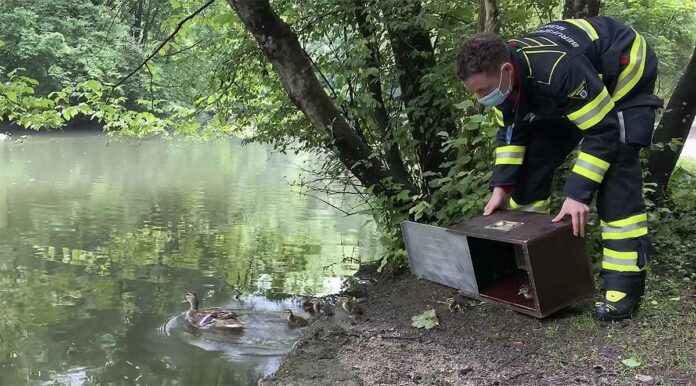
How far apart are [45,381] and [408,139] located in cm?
376

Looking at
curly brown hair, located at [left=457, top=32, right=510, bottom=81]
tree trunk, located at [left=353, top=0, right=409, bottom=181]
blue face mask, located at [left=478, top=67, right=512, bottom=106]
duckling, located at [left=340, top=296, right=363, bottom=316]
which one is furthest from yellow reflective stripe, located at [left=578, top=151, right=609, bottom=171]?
tree trunk, located at [left=353, top=0, right=409, bottom=181]

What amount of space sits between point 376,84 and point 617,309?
3.52 meters

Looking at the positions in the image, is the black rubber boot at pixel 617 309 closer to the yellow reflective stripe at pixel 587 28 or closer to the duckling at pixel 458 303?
the duckling at pixel 458 303

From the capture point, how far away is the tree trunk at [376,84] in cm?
594

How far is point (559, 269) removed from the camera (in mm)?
3688

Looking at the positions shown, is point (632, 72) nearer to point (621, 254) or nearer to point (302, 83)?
point (621, 254)

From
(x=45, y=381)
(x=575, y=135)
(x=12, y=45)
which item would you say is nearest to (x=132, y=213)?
(x=45, y=381)

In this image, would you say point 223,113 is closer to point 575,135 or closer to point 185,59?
point 185,59

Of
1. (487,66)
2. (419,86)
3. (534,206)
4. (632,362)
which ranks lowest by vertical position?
(632,362)

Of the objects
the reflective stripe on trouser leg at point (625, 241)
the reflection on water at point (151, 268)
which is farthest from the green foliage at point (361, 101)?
the reflection on water at point (151, 268)

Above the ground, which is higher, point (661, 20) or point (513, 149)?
point (661, 20)

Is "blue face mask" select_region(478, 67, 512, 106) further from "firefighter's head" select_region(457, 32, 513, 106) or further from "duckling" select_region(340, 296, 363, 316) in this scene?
"duckling" select_region(340, 296, 363, 316)

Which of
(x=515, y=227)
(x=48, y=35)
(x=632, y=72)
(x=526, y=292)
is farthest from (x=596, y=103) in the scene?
(x=48, y=35)

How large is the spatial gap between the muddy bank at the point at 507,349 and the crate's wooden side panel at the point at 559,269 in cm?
15
